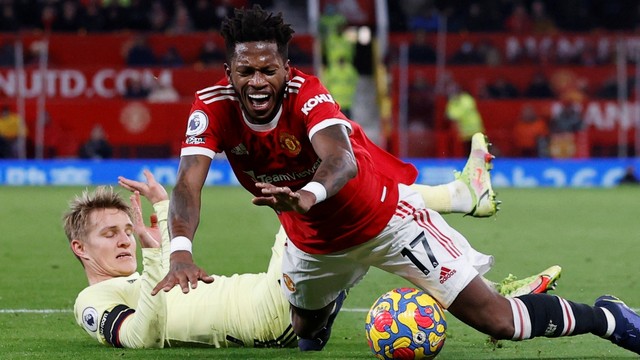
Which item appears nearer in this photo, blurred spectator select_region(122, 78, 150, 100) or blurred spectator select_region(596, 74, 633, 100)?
blurred spectator select_region(122, 78, 150, 100)

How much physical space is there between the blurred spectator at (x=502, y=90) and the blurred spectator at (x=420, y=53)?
1.41 m

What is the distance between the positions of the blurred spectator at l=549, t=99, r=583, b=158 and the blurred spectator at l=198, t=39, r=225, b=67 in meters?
7.27

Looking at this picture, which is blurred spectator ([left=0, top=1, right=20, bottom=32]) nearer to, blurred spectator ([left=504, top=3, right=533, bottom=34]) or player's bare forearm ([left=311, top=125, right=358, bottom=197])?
blurred spectator ([left=504, top=3, right=533, bottom=34])

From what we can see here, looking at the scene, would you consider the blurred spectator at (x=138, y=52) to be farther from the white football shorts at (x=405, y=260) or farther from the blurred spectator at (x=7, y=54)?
the white football shorts at (x=405, y=260)

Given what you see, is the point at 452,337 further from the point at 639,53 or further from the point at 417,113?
the point at 639,53

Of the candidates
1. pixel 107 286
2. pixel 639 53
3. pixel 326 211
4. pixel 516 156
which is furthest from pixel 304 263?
pixel 639 53

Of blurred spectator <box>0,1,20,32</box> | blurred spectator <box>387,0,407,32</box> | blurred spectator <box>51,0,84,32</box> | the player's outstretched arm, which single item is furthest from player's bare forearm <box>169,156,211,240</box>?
blurred spectator <box>387,0,407,32</box>

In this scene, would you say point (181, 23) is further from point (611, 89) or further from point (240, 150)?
point (240, 150)

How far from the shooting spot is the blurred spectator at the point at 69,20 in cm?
2780

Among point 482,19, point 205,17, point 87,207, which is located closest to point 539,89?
point 482,19

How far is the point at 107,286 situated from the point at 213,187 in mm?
17227

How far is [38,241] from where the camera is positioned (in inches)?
567

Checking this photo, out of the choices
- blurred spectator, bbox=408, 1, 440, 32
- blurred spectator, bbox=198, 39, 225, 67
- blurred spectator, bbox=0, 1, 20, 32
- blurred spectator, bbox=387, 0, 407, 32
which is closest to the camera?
blurred spectator, bbox=198, 39, 225, 67

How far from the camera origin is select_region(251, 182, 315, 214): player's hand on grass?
5043mm
